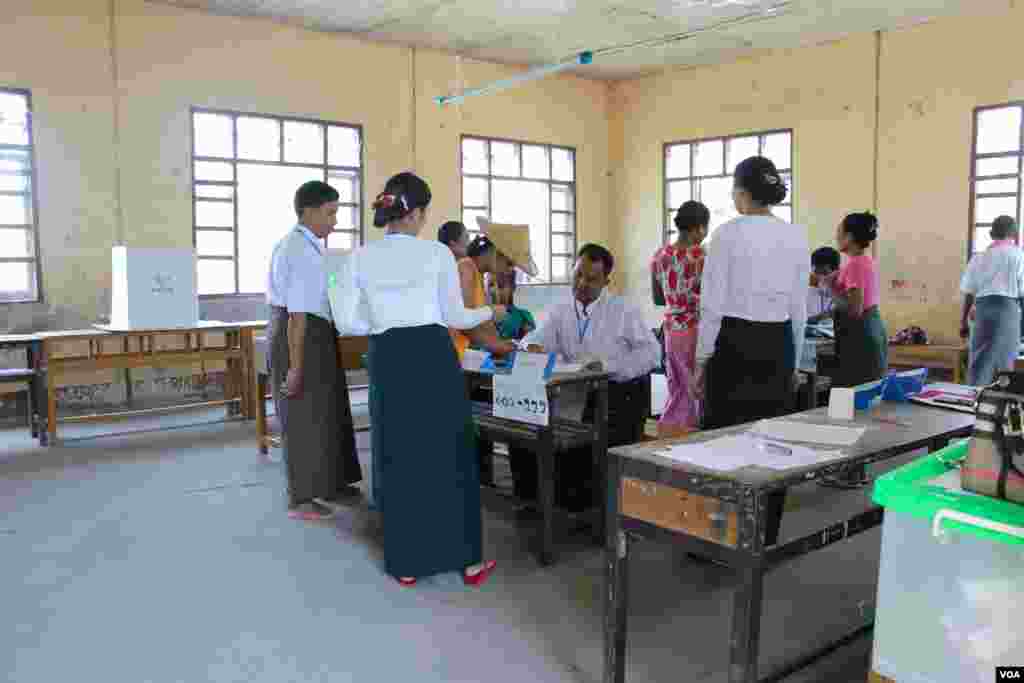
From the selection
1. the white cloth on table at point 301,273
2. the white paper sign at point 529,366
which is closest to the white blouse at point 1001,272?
the white paper sign at point 529,366

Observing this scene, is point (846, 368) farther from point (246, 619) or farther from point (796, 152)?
point (796, 152)

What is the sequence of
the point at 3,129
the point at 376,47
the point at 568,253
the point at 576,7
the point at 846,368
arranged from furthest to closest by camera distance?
the point at 568,253, the point at 376,47, the point at 576,7, the point at 3,129, the point at 846,368

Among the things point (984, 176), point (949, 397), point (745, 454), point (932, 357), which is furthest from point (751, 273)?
point (984, 176)

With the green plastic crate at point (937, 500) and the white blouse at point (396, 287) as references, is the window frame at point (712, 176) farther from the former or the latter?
the green plastic crate at point (937, 500)

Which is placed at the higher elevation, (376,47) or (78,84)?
(376,47)

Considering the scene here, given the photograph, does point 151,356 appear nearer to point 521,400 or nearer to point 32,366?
point 32,366

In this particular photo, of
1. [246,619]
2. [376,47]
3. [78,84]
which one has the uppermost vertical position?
[376,47]

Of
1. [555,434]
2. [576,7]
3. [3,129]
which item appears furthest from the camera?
[576,7]

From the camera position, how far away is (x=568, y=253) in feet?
32.9

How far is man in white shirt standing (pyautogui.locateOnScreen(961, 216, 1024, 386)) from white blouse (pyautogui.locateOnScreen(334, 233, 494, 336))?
15.9 feet

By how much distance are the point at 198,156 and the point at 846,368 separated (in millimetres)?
5566

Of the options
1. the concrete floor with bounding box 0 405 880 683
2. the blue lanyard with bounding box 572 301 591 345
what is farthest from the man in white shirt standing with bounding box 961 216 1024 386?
the blue lanyard with bounding box 572 301 591 345

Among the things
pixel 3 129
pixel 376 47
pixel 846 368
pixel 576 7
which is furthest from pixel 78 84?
pixel 846 368

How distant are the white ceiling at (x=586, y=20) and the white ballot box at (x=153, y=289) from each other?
95.7 inches
